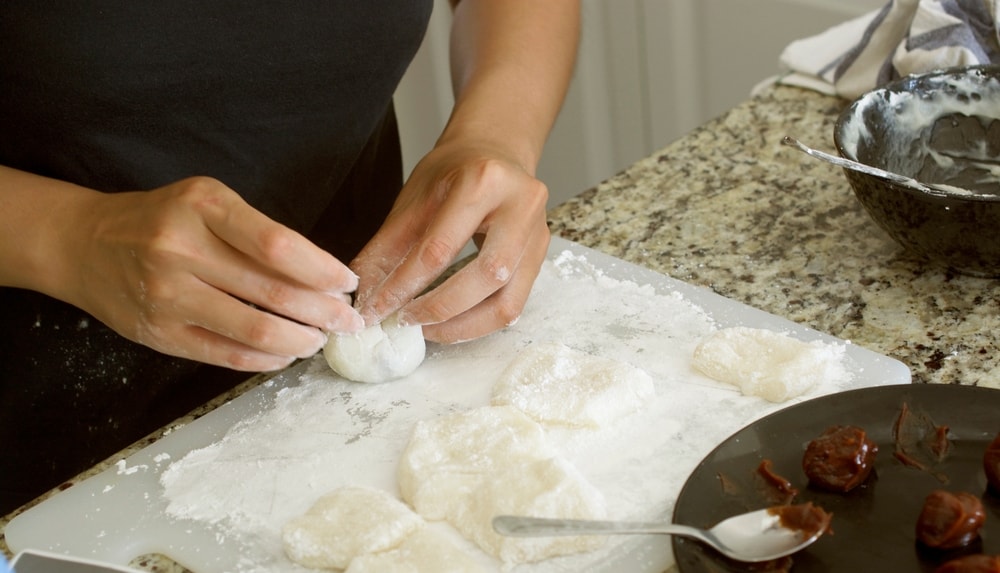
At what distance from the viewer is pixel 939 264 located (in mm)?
1203

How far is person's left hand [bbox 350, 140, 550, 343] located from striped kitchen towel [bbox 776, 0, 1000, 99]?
26.6 inches

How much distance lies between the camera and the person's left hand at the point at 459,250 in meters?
1.12

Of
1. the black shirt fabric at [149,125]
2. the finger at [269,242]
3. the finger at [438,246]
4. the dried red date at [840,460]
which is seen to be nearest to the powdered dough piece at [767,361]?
the dried red date at [840,460]

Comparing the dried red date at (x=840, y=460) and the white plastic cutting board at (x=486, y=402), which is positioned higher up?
the dried red date at (x=840, y=460)

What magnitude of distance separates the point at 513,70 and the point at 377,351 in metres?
0.47

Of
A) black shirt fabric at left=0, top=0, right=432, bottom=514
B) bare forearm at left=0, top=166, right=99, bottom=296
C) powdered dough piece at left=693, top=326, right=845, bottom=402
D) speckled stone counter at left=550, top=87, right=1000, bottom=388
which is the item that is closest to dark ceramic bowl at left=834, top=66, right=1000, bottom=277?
speckled stone counter at left=550, top=87, right=1000, bottom=388

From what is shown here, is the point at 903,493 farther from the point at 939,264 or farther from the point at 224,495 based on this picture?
the point at 224,495

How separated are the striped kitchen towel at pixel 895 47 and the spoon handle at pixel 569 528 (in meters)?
0.98

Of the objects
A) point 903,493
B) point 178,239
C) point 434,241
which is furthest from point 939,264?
point 178,239

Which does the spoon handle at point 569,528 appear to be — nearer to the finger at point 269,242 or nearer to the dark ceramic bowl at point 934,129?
the finger at point 269,242

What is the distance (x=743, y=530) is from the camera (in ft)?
2.64

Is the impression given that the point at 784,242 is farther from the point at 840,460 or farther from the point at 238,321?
the point at 238,321

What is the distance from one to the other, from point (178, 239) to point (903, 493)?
68 centimetres

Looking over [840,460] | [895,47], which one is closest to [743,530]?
[840,460]
